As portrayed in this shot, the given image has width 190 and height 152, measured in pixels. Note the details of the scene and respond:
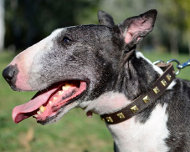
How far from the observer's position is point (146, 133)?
3.04 metres

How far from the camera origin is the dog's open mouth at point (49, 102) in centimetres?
309

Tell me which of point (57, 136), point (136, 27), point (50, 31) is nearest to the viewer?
point (136, 27)

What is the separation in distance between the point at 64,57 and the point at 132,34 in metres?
0.66

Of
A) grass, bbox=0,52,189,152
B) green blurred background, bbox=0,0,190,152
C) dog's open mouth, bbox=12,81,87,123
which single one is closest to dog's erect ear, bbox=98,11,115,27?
green blurred background, bbox=0,0,190,152

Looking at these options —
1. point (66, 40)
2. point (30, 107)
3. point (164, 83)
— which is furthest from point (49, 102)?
point (164, 83)

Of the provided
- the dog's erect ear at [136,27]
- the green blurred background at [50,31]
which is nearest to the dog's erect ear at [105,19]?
the green blurred background at [50,31]

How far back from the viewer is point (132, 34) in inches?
130

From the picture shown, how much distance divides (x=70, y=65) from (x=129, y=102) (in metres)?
0.62

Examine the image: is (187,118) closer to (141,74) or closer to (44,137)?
(141,74)

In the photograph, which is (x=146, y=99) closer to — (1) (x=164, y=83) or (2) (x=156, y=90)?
(2) (x=156, y=90)

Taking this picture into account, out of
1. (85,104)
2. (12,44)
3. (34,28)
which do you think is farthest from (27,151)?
(12,44)

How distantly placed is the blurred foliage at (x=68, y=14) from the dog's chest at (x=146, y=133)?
24.1 metres

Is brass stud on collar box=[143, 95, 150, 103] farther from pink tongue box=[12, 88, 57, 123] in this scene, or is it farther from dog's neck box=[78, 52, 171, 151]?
pink tongue box=[12, 88, 57, 123]

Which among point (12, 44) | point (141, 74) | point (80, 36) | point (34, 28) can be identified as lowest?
point (12, 44)
